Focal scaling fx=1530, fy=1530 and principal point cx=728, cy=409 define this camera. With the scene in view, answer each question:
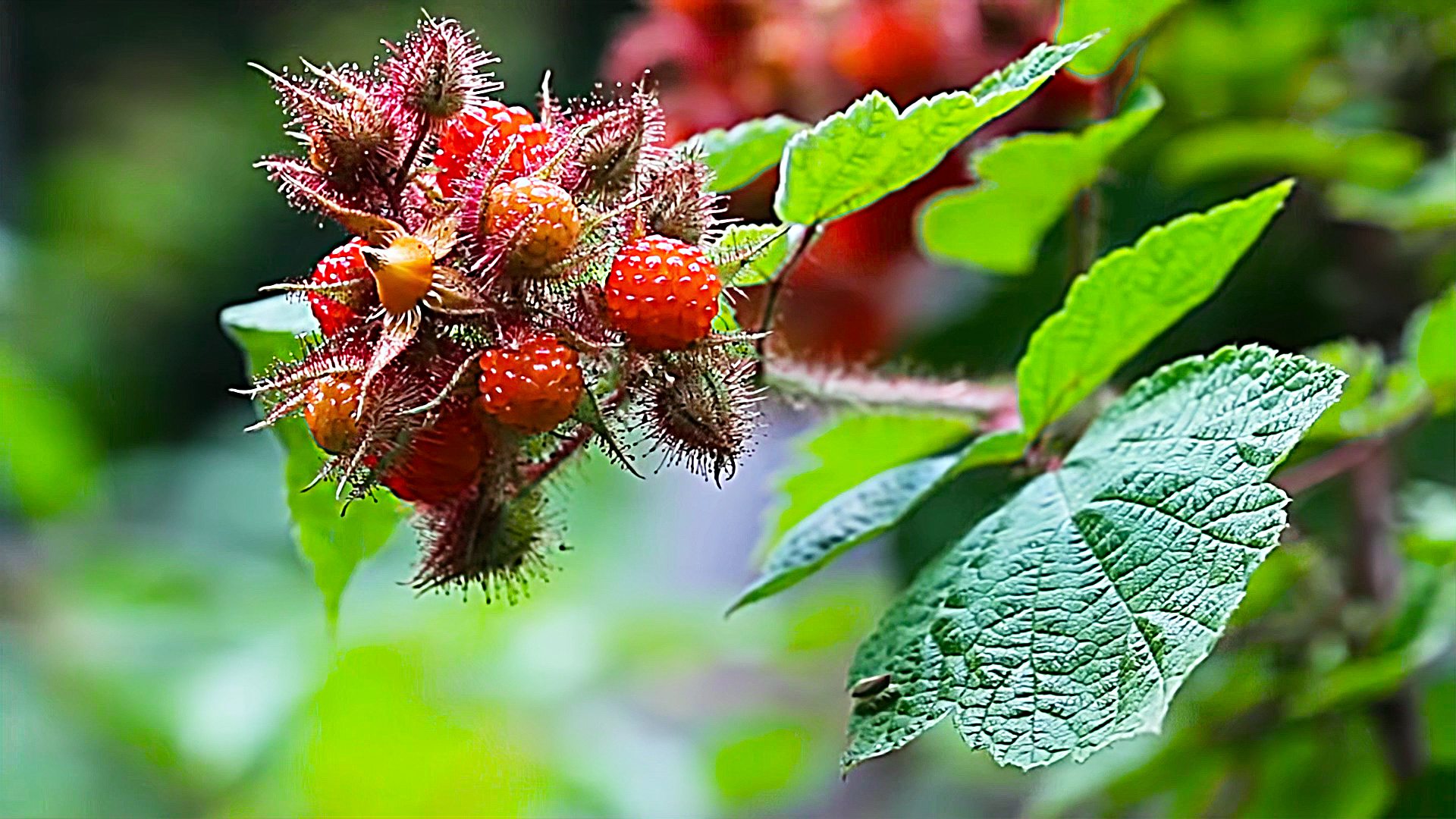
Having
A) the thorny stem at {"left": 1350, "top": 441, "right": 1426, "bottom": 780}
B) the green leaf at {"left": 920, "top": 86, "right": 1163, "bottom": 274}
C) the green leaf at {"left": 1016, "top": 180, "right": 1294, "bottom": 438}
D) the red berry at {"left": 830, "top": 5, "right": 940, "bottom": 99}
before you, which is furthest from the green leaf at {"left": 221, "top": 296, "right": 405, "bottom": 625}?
the thorny stem at {"left": 1350, "top": 441, "right": 1426, "bottom": 780}

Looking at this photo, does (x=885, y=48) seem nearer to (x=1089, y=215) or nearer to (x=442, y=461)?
(x=1089, y=215)

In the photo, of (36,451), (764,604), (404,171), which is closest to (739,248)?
(404,171)

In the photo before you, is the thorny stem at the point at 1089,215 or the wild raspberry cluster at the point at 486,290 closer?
the wild raspberry cluster at the point at 486,290

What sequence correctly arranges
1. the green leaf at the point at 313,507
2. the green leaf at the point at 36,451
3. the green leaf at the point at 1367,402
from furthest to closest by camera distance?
the green leaf at the point at 36,451 → the green leaf at the point at 1367,402 → the green leaf at the point at 313,507

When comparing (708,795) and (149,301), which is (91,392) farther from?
(708,795)

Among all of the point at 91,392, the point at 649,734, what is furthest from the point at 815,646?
the point at 91,392

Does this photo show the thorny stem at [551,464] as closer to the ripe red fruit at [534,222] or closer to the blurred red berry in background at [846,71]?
the ripe red fruit at [534,222]

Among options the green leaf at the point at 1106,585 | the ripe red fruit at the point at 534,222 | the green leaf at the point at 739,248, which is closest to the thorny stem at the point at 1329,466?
the green leaf at the point at 1106,585
